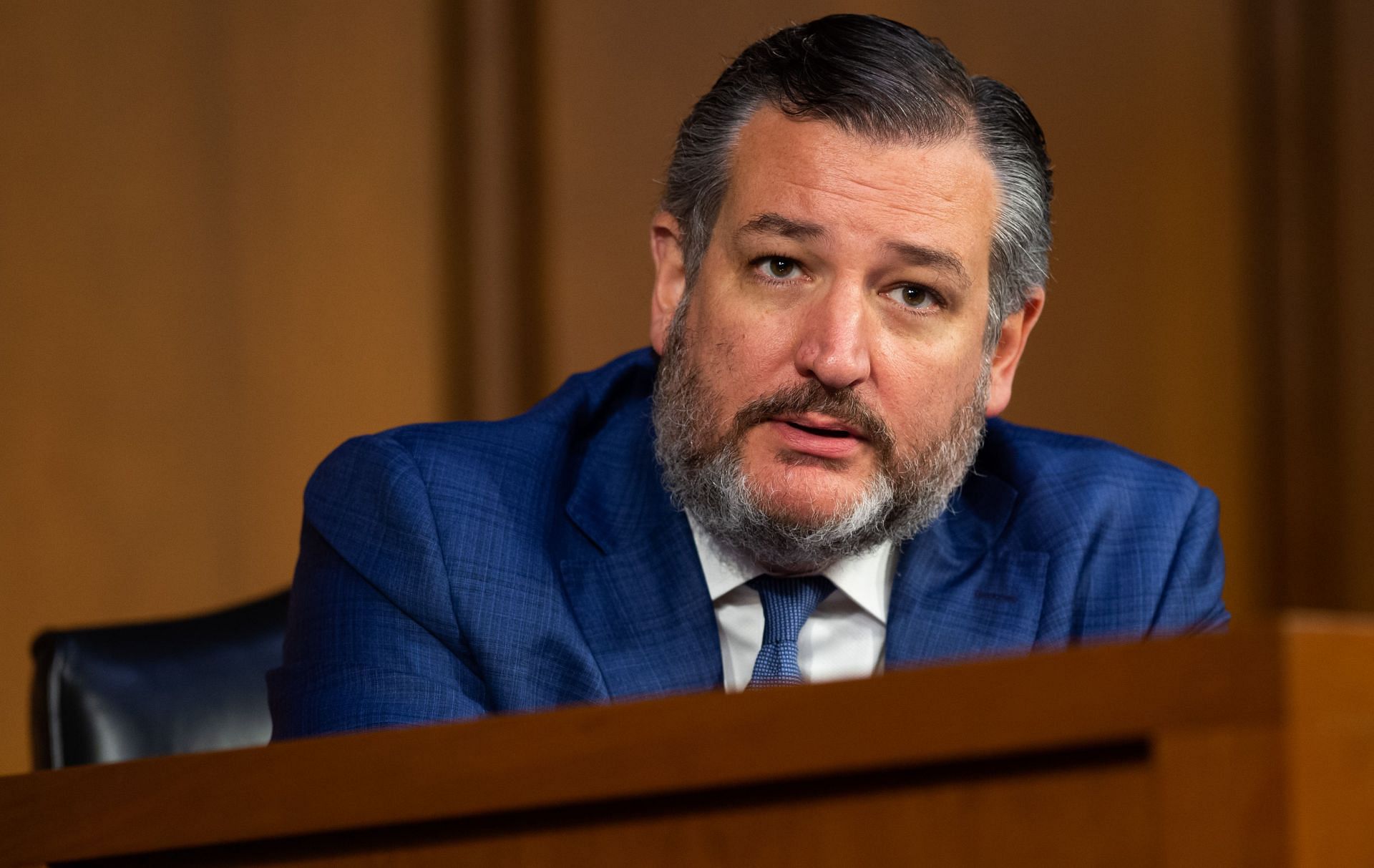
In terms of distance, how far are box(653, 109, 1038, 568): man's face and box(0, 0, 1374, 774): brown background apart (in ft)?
4.48

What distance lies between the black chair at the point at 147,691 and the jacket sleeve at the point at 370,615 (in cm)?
26

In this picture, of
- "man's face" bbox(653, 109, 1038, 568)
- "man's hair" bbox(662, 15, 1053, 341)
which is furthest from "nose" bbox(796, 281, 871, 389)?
"man's hair" bbox(662, 15, 1053, 341)

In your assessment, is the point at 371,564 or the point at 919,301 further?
the point at 919,301

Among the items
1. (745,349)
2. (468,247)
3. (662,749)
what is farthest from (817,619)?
(468,247)

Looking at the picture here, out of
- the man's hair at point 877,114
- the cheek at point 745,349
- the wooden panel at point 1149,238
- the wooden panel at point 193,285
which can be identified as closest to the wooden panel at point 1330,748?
the cheek at point 745,349

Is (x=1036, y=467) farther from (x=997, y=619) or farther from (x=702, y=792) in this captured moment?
(x=702, y=792)

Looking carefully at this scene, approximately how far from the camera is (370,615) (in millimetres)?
1379

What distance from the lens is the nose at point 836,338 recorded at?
1.44 metres

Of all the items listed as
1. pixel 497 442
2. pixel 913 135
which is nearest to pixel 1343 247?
pixel 913 135

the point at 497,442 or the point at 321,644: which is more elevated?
the point at 497,442

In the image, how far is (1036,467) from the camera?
1760mm

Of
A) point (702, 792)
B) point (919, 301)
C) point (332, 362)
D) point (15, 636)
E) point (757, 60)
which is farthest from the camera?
point (332, 362)

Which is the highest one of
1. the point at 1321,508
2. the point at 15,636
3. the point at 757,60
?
the point at 757,60

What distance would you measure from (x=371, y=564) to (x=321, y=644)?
9 centimetres
